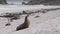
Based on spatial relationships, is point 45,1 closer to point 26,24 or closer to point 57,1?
point 57,1

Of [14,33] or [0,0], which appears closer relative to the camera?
[14,33]

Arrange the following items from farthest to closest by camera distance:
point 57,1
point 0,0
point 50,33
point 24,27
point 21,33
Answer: point 57,1 < point 0,0 < point 24,27 < point 21,33 < point 50,33

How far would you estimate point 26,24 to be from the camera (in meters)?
8.32

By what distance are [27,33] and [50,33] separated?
823mm

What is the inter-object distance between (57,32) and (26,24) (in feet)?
6.40

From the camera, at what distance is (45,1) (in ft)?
187

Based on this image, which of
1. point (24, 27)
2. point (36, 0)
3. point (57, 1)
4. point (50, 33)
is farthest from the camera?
point (36, 0)

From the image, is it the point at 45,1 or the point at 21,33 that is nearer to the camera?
the point at 21,33

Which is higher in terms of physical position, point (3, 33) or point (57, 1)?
point (3, 33)

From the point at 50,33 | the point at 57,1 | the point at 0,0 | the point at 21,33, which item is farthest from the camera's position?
the point at 57,1

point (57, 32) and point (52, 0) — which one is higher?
point (57, 32)

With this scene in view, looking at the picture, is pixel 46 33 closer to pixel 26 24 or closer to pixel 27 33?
pixel 27 33

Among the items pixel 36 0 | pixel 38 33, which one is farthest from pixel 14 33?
pixel 36 0

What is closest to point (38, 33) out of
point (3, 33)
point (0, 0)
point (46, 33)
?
point (46, 33)
